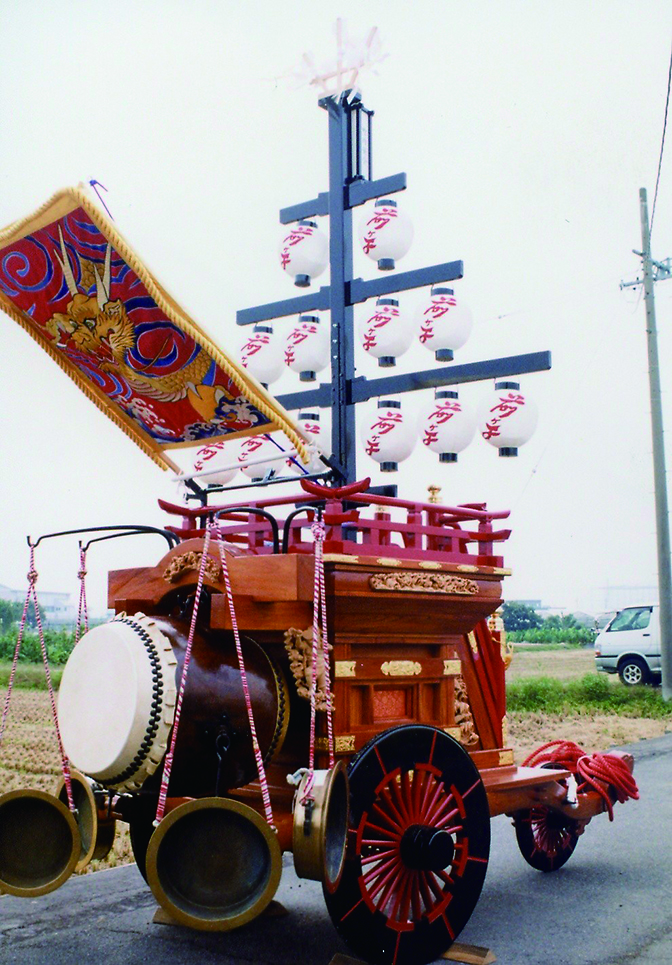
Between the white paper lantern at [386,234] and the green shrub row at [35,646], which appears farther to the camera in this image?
the green shrub row at [35,646]

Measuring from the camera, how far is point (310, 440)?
15.1ft

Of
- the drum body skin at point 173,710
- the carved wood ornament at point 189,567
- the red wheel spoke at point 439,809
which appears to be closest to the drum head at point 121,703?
the drum body skin at point 173,710

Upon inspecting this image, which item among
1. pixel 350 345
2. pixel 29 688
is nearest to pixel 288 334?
pixel 350 345

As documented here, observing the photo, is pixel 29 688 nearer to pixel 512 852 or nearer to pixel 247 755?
pixel 512 852

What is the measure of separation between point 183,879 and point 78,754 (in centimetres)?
78

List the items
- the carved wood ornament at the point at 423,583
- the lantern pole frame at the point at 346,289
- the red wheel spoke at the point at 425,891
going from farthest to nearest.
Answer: the lantern pole frame at the point at 346,289, the carved wood ornament at the point at 423,583, the red wheel spoke at the point at 425,891

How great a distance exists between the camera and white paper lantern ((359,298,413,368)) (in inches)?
243

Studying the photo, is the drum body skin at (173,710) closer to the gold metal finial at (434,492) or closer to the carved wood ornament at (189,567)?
the carved wood ornament at (189,567)

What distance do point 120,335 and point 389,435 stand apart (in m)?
2.13

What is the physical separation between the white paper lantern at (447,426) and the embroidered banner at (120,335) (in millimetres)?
1566

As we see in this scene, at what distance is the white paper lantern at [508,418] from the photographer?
5.96 m

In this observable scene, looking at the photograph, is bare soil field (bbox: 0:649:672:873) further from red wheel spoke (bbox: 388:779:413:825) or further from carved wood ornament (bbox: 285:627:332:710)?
red wheel spoke (bbox: 388:779:413:825)

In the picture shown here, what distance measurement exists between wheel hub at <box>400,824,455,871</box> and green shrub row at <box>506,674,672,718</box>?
9618 millimetres

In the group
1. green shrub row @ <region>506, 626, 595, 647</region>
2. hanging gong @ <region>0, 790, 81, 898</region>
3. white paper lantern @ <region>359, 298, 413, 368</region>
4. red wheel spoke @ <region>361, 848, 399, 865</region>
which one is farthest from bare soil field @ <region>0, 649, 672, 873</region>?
green shrub row @ <region>506, 626, 595, 647</region>
